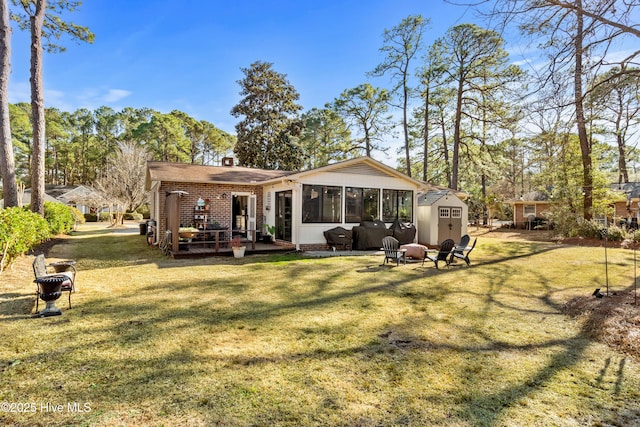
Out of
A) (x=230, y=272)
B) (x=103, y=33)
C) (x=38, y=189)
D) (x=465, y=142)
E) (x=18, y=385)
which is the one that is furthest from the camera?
(x=465, y=142)

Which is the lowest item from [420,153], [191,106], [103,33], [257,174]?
[257,174]

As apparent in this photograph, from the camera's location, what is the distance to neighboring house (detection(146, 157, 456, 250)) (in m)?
11.9

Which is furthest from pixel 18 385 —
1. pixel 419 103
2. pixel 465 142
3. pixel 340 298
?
pixel 419 103

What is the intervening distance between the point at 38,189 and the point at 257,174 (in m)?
8.44

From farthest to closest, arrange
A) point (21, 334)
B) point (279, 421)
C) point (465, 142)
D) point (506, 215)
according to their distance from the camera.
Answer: point (506, 215), point (465, 142), point (21, 334), point (279, 421)

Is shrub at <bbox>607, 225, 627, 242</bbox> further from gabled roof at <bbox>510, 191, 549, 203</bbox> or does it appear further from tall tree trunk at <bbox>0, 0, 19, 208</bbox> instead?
tall tree trunk at <bbox>0, 0, 19, 208</bbox>

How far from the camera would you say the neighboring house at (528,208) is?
26.2 metres

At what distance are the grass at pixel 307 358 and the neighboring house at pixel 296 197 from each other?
5.16 m

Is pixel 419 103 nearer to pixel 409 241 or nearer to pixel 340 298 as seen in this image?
pixel 409 241

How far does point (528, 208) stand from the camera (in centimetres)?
2762

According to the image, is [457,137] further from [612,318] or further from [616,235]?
[612,318]

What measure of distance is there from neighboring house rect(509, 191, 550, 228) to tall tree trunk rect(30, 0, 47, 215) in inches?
1192

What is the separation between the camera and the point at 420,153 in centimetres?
2748

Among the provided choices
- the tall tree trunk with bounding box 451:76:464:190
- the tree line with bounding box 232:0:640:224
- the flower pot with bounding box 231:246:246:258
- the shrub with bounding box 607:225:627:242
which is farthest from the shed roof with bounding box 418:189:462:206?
the flower pot with bounding box 231:246:246:258
